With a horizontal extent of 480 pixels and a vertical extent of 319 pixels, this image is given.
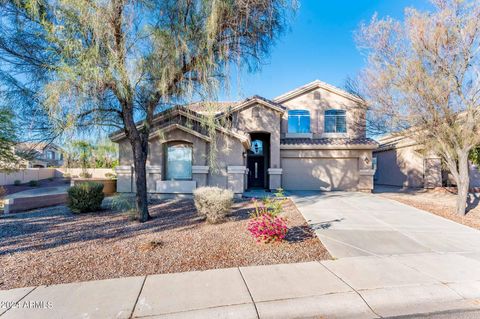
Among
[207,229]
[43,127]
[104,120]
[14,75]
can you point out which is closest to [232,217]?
[207,229]

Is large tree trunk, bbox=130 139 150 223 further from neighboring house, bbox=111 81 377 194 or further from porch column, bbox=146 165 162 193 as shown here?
porch column, bbox=146 165 162 193

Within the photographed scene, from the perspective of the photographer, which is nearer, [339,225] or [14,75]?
[14,75]

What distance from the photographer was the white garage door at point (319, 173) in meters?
15.4

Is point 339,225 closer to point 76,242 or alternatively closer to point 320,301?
point 320,301

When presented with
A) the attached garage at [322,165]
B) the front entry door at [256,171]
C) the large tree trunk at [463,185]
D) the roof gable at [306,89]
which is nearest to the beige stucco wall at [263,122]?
the attached garage at [322,165]

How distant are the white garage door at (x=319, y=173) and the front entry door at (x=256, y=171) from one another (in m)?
1.69

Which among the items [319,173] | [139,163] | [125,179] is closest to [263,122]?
[319,173]

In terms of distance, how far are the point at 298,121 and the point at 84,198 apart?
13.8 m

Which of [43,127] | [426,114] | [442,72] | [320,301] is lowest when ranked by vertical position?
[320,301]

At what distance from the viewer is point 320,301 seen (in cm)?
326

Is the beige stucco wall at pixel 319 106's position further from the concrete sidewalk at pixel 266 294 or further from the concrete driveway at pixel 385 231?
the concrete sidewalk at pixel 266 294

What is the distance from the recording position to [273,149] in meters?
14.5

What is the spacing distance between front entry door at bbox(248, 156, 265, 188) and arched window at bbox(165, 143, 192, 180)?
625 cm

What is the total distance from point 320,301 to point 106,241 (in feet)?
16.4
